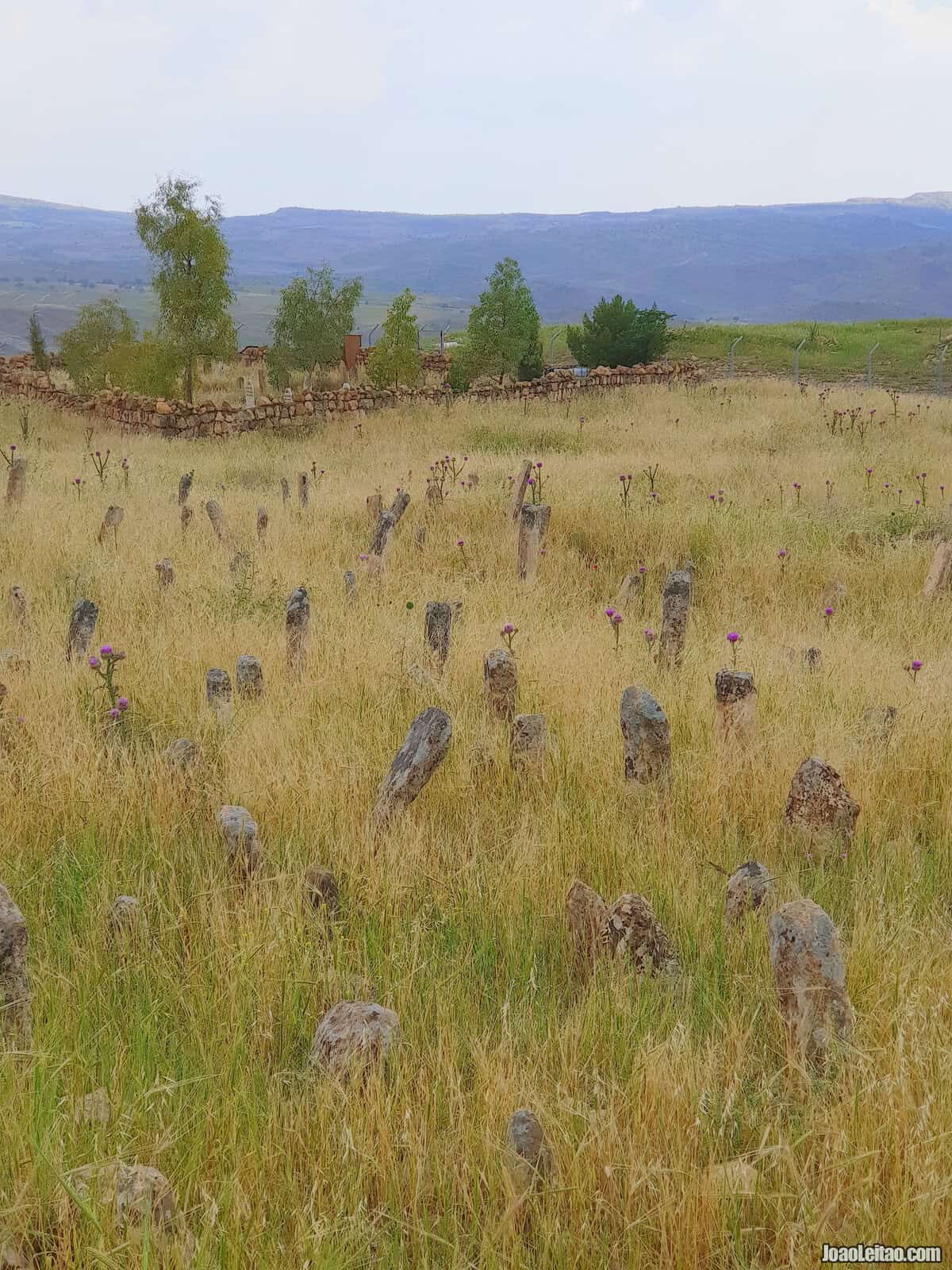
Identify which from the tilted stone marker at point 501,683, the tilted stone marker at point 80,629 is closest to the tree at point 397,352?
the tilted stone marker at point 80,629

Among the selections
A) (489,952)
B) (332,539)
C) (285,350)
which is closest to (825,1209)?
(489,952)

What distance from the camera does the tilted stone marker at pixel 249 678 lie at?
5.18 metres

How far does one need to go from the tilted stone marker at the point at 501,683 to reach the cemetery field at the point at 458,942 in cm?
19

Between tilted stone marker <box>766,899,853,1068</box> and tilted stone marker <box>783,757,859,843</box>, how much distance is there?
127cm

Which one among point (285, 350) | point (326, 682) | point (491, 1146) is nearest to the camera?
point (491, 1146)

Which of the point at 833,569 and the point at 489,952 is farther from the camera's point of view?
the point at 833,569

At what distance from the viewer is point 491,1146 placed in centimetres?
202

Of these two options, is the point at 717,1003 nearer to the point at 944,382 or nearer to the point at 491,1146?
the point at 491,1146

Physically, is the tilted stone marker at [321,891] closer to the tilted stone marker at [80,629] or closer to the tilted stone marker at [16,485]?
the tilted stone marker at [80,629]

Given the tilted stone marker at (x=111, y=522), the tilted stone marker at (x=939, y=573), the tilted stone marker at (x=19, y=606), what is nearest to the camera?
the tilted stone marker at (x=19, y=606)

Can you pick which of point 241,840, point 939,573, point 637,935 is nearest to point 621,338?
point 939,573

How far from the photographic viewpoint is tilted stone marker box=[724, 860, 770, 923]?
3000 mm

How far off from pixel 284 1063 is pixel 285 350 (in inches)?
1123

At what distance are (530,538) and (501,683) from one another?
150 inches
